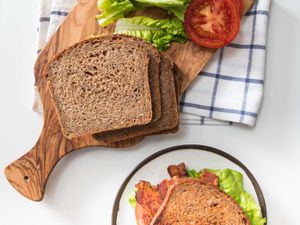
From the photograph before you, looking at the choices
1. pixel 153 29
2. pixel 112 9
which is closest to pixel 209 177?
pixel 153 29

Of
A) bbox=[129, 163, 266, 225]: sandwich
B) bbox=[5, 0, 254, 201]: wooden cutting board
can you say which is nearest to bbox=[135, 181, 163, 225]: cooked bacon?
bbox=[129, 163, 266, 225]: sandwich

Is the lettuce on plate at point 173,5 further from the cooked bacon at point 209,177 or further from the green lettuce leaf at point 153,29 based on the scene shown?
the cooked bacon at point 209,177

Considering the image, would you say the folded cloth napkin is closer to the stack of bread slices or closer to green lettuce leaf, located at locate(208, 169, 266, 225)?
the stack of bread slices

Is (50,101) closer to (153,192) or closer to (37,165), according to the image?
(37,165)

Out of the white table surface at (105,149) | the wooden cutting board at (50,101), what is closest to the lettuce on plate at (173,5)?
the wooden cutting board at (50,101)

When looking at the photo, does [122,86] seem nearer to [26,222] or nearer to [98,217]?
[98,217]

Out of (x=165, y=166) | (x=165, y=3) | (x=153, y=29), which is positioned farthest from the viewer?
(x=165, y=166)

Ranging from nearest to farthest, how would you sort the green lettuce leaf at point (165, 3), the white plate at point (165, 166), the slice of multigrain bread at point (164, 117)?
1. the green lettuce leaf at point (165, 3)
2. the slice of multigrain bread at point (164, 117)
3. the white plate at point (165, 166)
